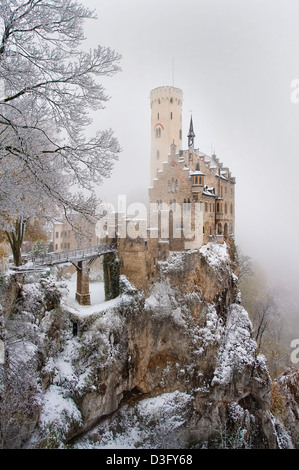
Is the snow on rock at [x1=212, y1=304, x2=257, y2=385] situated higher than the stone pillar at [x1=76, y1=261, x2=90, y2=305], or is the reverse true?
the stone pillar at [x1=76, y1=261, x2=90, y2=305]

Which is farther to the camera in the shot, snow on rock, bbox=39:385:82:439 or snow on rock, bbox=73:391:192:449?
snow on rock, bbox=73:391:192:449

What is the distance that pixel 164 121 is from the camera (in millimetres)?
30219

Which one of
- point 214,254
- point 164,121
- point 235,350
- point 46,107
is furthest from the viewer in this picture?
point 164,121

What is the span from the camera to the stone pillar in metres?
18.5

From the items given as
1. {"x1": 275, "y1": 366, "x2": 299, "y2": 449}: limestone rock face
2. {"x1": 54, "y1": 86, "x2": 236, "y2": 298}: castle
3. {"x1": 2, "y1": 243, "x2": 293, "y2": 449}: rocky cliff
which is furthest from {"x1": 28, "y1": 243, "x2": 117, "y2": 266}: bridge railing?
{"x1": 275, "y1": 366, "x2": 299, "y2": 449}: limestone rock face

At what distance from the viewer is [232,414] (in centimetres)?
1895

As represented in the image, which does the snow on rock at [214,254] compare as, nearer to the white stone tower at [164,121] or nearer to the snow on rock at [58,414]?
the white stone tower at [164,121]

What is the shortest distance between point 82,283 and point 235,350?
Answer: 38.2 feet

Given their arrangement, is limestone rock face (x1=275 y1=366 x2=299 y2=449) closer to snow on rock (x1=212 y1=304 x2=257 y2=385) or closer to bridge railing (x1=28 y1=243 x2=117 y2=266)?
snow on rock (x1=212 y1=304 x2=257 y2=385)

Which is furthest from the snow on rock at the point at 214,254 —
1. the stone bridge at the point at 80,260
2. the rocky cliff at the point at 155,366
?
the stone bridge at the point at 80,260

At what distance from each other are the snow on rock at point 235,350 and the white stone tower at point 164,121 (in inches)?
651

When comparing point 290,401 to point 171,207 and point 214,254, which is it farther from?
point 171,207

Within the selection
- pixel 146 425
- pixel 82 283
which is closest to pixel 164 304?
pixel 82 283
